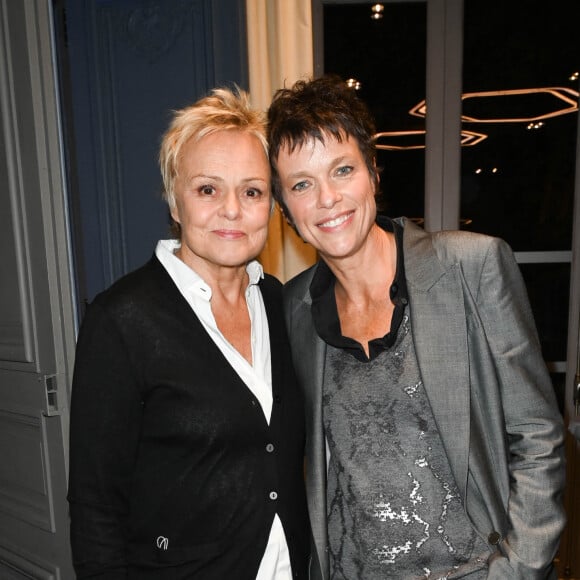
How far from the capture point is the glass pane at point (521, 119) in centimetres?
267

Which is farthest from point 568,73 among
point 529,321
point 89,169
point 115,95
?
point 89,169

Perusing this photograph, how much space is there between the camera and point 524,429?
3.74ft

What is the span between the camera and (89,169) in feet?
7.75

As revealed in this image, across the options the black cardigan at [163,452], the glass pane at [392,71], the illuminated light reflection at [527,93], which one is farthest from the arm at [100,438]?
the illuminated light reflection at [527,93]

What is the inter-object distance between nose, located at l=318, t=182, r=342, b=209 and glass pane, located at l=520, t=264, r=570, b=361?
6.54ft

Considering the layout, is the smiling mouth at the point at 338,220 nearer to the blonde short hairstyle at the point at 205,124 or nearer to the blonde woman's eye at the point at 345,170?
the blonde woman's eye at the point at 345,170

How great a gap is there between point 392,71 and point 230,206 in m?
1.90

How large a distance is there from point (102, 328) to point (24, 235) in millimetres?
992

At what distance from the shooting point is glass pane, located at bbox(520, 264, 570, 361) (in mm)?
2889

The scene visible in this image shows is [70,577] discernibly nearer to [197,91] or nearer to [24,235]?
[24,235]

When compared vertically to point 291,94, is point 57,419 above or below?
below

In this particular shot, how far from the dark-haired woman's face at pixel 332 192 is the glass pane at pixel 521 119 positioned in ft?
5.20

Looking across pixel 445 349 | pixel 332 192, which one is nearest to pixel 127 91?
pixel 332 192

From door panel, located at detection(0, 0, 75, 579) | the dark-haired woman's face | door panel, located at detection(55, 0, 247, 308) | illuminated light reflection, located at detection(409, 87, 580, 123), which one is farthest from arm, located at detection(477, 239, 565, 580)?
illuminated light reflection, located at detection(409, 87, 580, 123)
